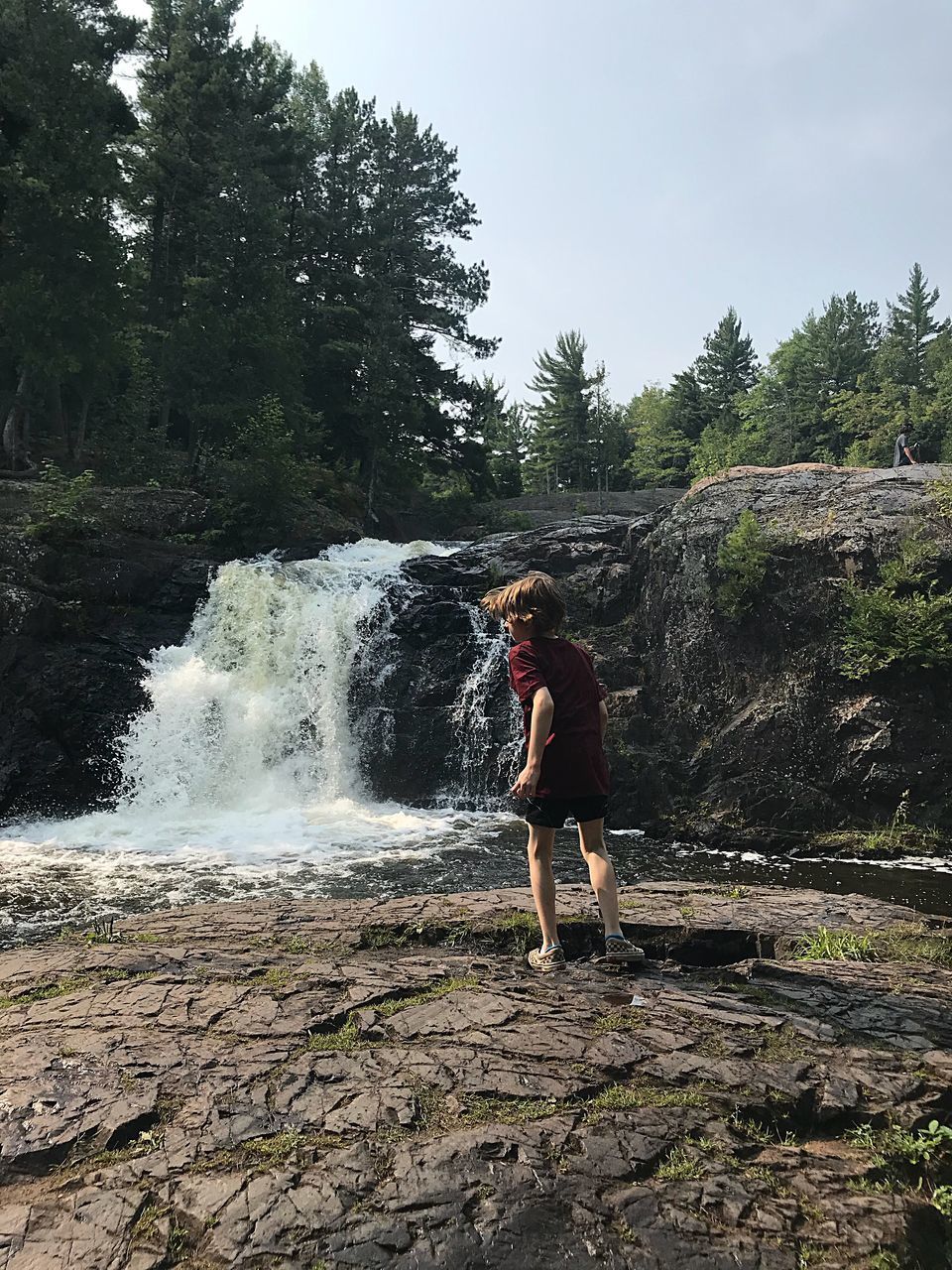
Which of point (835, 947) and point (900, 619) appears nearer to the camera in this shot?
point (835, 947)

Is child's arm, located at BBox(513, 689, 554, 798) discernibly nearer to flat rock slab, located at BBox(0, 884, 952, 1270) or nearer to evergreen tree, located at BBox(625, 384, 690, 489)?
flat rock slab, located at BBox(0, 884, 952, 1270)

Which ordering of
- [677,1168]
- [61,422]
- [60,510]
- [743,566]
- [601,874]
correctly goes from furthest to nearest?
[61,422]
[60,510]
[743,566]
[601,874]
[677,1168]

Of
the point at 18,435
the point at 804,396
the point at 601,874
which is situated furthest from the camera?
the point at 804,396

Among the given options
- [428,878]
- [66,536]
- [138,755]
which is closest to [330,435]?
[66,536]

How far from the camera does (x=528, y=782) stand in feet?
13.8

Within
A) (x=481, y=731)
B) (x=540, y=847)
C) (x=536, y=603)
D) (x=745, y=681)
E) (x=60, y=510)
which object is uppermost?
(x=60, y=510)

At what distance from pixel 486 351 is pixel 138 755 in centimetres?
2718

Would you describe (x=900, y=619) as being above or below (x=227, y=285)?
below

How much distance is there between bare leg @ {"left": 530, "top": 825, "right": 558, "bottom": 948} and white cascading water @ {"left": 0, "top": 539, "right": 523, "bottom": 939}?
14.9 ft

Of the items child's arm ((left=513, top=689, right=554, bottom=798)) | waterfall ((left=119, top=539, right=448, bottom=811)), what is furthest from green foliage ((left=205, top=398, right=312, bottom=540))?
child's arm ((left=513, top=689, right=554, bottom=798))

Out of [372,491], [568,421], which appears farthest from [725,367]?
[372,491]

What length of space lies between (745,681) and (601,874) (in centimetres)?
986

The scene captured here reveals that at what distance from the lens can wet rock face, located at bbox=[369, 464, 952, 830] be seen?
11719mm

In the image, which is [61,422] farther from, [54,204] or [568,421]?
[568,421]
